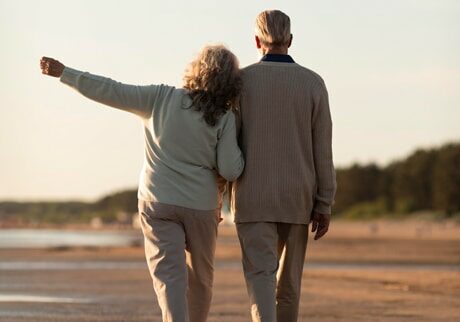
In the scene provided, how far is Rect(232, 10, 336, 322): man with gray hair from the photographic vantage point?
7.02m

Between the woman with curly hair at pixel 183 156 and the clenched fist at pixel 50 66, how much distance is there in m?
0.27

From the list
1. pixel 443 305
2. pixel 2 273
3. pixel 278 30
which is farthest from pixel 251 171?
pixel 2 273

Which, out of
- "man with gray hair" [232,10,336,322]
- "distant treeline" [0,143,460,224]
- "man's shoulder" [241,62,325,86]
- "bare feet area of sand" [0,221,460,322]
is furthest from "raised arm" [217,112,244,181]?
"distant treeline" [0,143,460,224]

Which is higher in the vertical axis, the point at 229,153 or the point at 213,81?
the point at 213,81

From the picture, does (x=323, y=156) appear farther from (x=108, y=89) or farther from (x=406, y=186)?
Result: (x=406, y=186)

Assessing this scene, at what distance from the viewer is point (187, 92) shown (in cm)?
692

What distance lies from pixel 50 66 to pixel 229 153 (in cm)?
110

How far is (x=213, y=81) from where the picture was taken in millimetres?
6852

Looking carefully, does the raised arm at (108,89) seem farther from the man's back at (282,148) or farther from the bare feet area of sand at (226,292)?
the bare feet area of sand at (226,292)

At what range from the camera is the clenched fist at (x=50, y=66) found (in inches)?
277

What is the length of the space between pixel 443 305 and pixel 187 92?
19.8 feet

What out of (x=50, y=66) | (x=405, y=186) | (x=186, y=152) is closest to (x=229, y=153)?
(x=186, y=152)

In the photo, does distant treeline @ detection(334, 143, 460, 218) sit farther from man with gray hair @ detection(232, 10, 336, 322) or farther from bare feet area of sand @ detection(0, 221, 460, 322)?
man with gray hair @ detection(232, 10, 336, 322)

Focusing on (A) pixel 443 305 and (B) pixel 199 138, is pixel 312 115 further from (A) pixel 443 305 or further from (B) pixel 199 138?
(A) pixel 443 305
